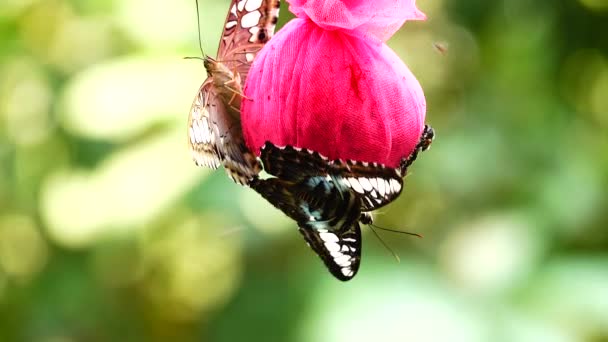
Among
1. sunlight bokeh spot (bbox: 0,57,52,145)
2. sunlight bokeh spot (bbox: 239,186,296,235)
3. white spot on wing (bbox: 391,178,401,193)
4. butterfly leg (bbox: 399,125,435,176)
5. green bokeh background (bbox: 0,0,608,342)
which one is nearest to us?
white spot on wing (bbox: 391,178,401,193)

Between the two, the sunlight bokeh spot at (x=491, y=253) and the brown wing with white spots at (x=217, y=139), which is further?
the sunlight bokeh spot at (x=491, y=253)

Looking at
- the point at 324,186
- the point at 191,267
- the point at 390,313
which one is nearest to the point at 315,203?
the point at 324,186

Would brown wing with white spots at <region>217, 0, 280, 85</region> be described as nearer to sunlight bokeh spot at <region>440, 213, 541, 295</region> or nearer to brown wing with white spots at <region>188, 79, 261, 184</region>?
brown wing with white spots at <region>188, 79, 261, 184</region>

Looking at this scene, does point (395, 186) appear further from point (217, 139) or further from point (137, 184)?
point (137, 184)

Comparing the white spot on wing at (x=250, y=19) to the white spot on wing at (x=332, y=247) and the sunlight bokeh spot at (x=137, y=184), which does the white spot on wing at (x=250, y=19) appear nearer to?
the white spot on wing at (x=332, y=247)

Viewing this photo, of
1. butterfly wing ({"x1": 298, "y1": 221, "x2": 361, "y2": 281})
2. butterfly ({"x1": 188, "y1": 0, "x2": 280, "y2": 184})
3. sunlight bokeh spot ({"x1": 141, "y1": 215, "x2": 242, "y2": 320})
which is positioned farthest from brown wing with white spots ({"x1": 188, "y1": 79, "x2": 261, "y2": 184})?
sunlight bokeh spot ({"x1": 141, "y1": 215, "x2": 242, "y2": 320})

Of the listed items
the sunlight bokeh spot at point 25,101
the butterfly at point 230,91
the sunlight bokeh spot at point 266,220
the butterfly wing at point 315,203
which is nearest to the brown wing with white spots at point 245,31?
the butterfly at point 230,91
